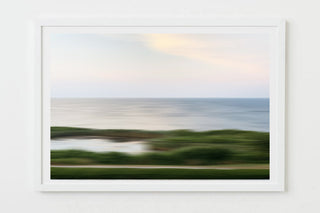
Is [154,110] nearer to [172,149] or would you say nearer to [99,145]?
[172,149]

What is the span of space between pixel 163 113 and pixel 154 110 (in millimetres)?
48

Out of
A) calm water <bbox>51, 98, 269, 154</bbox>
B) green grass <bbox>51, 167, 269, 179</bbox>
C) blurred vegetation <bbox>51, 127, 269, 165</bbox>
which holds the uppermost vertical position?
calm water <bbox>51, 98, 269, 154</bbox>

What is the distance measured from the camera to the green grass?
2.16 m

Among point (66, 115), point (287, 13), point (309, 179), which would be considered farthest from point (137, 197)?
point (287, 13)

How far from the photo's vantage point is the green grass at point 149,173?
2158 millimetres

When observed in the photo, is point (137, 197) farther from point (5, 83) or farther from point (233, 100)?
point (5, 83)

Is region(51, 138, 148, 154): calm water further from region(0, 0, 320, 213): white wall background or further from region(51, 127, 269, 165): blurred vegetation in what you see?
region(0, 0, 320, 213): white wall background

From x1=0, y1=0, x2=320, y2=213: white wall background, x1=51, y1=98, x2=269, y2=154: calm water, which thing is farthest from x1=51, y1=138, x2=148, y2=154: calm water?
x1=0, y1=0, x2=320, y2=213: white wall background

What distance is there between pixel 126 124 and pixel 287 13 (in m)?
0.96

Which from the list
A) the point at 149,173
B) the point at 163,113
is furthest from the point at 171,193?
the point at 163,113

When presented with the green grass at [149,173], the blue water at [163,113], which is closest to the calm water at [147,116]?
the blue water at [163,113]

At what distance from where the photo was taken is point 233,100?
2174 mm

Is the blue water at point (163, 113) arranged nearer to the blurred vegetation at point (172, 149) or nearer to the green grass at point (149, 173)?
the blurred vegetation at point (172, 149)

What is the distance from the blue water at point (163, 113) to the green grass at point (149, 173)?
210 millimetres
